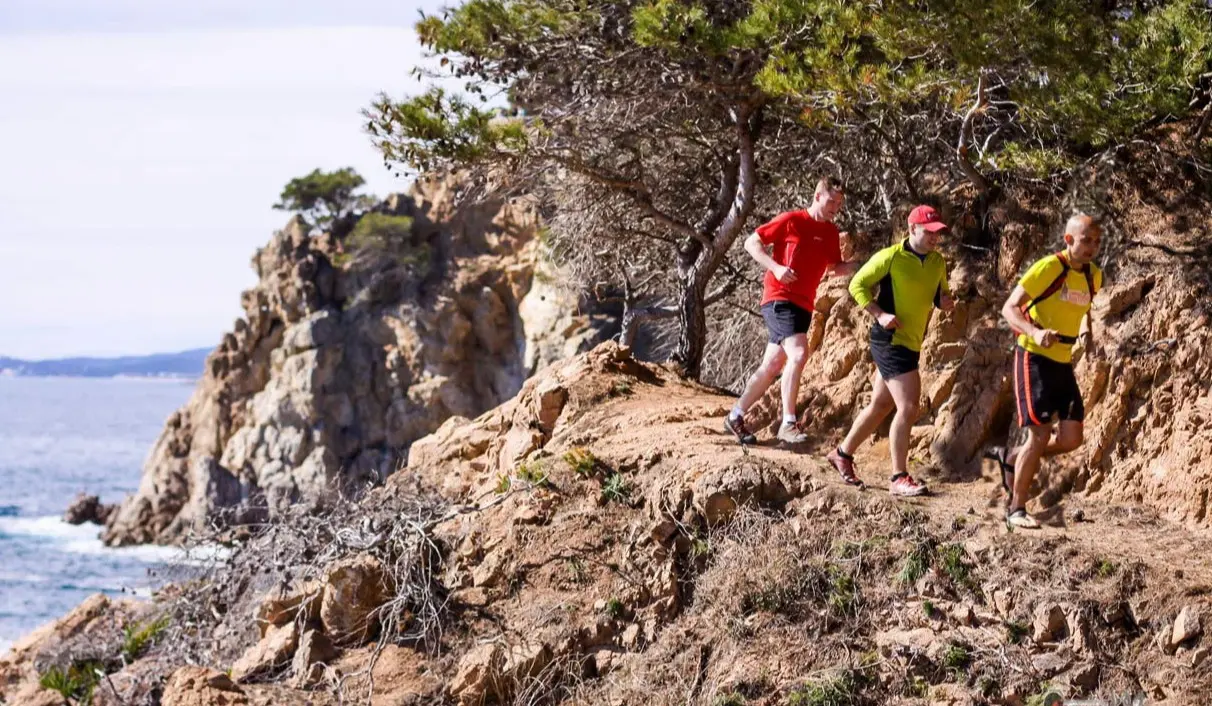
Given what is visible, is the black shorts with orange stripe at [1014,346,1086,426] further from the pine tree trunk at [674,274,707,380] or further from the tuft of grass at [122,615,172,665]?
the tuft of grass at [122,615,172,665]

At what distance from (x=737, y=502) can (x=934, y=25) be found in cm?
363

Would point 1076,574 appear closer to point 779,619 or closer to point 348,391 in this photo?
point 779,619

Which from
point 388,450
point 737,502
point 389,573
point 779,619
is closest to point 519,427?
point 389,573

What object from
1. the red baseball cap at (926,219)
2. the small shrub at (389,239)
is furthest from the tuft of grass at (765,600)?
the small shrub at (389,239)

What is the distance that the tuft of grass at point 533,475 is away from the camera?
935 cm

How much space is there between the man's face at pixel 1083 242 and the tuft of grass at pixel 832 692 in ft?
8.67

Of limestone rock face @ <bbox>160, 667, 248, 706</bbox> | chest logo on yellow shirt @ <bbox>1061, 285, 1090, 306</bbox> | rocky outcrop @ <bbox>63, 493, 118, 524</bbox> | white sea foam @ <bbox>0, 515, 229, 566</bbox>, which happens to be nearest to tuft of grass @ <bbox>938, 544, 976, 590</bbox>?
chest logo on yellow shirt @ <bbox>1061, 285, 1090, 306</bbox>

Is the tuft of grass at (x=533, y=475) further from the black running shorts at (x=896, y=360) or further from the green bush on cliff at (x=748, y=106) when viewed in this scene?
the green bush on cliff at (x=748, y=106)

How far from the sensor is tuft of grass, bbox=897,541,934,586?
24.7 feet

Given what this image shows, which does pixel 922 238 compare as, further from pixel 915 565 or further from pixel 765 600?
pixel 765 600

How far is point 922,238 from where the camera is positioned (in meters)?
8.12

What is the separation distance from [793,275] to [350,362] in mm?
40484

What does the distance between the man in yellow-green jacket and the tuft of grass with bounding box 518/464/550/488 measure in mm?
2476

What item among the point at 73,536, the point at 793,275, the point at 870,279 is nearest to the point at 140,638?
the point at 793,275
